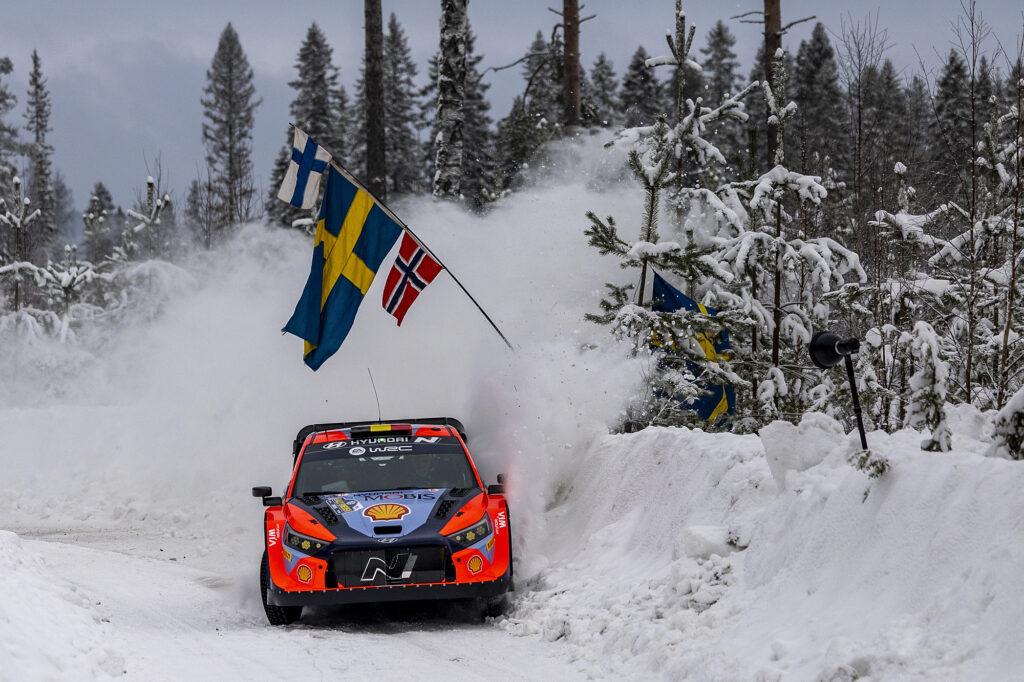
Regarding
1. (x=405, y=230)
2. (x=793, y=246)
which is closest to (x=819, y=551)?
(x=793, y=246)

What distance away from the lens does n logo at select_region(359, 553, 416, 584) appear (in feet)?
25.7

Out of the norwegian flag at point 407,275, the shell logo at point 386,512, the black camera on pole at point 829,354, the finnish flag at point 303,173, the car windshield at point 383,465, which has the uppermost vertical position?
Result: the finnish flag at point 303,173

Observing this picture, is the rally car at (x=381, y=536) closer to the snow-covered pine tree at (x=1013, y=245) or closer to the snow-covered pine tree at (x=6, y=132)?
the snow-covered pine tree at (x=1013, y=245)

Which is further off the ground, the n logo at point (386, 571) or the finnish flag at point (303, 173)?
the finnish flag at point (303, 173)

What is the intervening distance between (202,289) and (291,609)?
13.7 m

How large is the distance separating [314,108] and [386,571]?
47069mm

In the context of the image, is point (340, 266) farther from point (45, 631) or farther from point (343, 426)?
point (45, 631)

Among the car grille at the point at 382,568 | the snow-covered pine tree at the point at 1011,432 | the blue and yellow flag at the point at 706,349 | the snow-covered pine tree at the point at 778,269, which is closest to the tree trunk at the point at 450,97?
the blue and yellow flag at the point at 706,349

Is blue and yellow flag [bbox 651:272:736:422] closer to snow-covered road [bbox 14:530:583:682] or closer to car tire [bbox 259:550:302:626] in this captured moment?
snow-covered road [bbox 14:530:583:682]

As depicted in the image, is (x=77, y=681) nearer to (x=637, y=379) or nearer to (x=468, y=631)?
(x=468, y=631)

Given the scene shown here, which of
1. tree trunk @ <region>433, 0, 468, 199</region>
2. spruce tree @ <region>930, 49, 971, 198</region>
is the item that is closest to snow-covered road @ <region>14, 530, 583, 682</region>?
spruce tree @ <region>930, 49, 971, 198</region>

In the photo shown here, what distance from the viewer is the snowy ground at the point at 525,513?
501 cm

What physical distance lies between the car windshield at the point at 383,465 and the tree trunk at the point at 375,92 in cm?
971

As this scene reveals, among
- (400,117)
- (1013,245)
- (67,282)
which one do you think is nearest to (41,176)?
(400,117)
